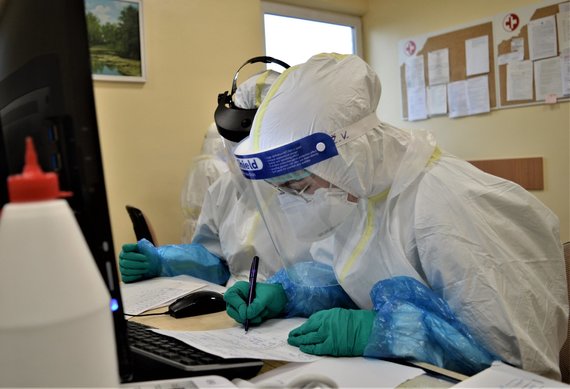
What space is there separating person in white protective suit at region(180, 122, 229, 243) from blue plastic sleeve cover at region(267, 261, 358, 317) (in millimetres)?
1344

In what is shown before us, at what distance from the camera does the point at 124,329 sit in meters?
0.57

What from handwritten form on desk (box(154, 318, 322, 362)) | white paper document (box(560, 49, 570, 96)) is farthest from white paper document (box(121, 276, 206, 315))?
white paper document (box(560, 49, 570, 96))

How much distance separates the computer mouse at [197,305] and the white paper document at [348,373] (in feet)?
1.43

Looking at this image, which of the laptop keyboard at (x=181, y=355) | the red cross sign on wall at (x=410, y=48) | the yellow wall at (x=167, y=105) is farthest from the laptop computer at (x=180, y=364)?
the red cross sign on wall at (x=410, y=48)

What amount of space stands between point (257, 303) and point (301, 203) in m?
0.25

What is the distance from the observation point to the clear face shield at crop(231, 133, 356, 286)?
103 centimetres

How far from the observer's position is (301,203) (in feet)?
3.84

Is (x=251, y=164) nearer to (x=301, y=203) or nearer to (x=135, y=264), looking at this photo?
(x=301, y=203)

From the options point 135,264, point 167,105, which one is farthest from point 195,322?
point 167,105

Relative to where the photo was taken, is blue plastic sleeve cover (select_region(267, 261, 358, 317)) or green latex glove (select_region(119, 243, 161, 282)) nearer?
blue plastic sleeve cover (select_region(267, 261, 358, 317))

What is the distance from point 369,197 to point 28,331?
2.85 feet

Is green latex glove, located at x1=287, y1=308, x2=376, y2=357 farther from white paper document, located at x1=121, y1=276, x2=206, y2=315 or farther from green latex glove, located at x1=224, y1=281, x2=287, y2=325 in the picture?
white paper document, located at x1=121, y1=276, x2=206, y2=315

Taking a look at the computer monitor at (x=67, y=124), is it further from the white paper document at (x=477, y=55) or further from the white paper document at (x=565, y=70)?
the white paper document at (x=477, y=55)

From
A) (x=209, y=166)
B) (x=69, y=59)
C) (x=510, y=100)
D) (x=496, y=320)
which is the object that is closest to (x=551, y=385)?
(x=496, y=320)
